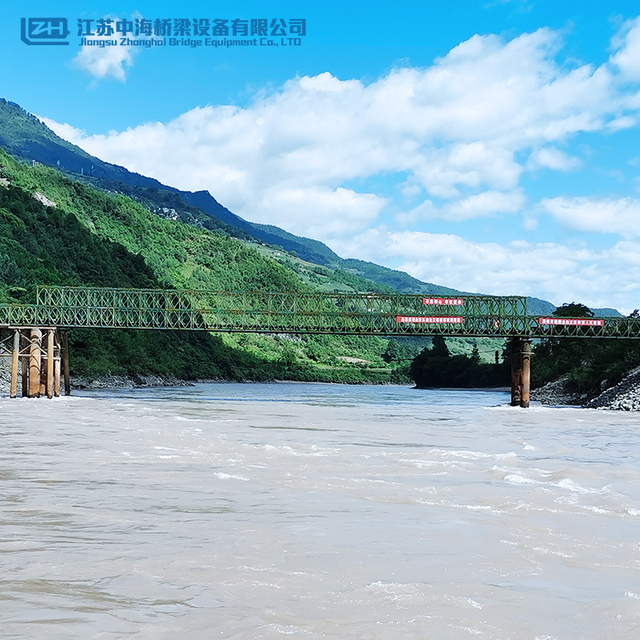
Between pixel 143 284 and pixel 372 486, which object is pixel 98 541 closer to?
pixel 372 486

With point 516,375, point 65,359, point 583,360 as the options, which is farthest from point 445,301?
point 65,359

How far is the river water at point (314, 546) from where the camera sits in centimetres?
934

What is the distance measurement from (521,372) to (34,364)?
161 feet

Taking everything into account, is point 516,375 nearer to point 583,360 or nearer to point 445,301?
point 445,301

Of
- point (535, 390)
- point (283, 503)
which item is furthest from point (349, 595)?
point (535, 390)

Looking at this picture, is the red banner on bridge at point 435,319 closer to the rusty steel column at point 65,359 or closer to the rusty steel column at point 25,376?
the rusty steel column at point 65,359

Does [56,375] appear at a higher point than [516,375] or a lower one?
higher

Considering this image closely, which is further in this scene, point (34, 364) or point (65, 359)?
point (65, 359)

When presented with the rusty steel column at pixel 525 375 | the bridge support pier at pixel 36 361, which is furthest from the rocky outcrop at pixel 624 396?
the bridge support pier at pixel 36 361

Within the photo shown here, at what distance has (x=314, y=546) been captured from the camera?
13172 mm

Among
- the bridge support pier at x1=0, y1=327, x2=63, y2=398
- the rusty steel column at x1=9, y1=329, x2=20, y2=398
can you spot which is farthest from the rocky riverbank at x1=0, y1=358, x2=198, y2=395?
the rusty steel column at x1=9, y1=329, x2=20, y2=398

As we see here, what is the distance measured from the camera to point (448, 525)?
15.2m

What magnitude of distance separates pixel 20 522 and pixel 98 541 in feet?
7.28

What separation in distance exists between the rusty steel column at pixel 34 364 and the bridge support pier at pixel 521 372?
4782cm
